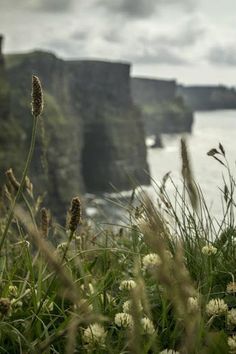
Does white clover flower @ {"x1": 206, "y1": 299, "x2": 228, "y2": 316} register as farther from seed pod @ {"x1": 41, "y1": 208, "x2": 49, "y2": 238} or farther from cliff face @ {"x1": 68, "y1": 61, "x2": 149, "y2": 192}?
cliff face @ {"x1": 68, "y1": 61, "x2": 149, "y2": 192}

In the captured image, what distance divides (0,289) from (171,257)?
933 millimetres

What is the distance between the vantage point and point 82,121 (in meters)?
121

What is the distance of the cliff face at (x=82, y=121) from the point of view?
309 ft

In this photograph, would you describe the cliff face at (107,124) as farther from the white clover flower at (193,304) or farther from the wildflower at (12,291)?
the white clover flower at (193,304)

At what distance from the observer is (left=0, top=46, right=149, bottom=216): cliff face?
94.3 m

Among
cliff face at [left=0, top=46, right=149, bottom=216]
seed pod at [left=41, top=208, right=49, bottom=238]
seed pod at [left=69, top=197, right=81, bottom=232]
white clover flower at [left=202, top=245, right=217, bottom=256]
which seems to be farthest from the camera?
cliff face at [left=0, top=46, right=149, bottom=216]

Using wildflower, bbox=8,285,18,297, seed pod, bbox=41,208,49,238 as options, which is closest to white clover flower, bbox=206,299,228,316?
seed pod, bbox=41,208,49,238

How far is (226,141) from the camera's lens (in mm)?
193125

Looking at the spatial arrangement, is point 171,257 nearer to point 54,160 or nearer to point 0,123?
point 0,123

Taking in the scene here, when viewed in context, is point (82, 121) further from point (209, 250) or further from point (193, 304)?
point (193, 304)

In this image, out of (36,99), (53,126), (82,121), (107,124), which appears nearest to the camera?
(36,99)

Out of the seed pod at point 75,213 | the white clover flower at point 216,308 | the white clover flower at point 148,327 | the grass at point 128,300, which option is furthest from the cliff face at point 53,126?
the seed pod at point 75,213

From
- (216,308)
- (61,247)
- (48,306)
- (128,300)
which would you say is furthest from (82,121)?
(216,308)

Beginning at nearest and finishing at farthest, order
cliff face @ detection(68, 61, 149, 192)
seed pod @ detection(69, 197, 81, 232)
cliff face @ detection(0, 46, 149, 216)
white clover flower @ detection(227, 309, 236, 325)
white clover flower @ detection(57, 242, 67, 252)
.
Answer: seed pod @ detection(69, 197, 81, 232) → white clover flower @ detection(227, 309, 236, 325) → white clover flower @ detection(57, 242, 67, 252) → cliff face @ detection(0, 46, 149, 216) → cliff face @ detection(68, 61, 149, 192)
